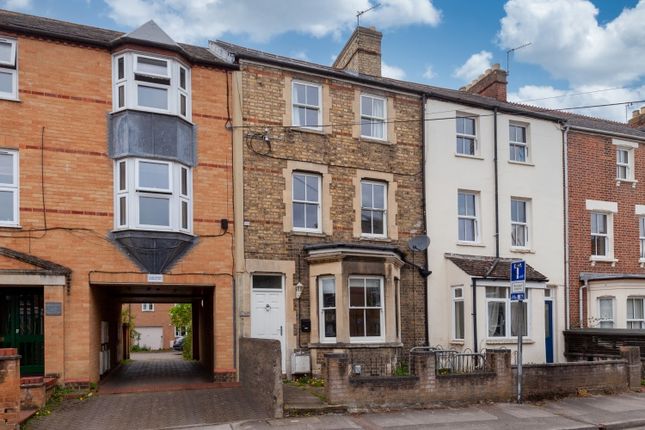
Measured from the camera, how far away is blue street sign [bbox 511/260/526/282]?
41.3 ft

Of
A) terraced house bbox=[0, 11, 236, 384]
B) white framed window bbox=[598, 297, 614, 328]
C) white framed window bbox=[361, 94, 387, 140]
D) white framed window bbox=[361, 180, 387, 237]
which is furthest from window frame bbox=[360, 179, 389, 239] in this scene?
white framed window bbox=[598, 297, 614, 328]

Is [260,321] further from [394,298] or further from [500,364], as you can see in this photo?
[500,364]

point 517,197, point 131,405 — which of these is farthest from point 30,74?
point 517,197

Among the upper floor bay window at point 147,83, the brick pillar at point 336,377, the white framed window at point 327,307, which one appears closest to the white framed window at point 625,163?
the white framed window at point 327,307

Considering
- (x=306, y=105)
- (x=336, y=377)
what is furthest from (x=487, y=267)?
(x=336, y=377)

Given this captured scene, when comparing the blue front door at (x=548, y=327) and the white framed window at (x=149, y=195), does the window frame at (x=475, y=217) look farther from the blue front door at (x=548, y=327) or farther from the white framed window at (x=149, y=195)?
the white framed window at (x=149, y=195)

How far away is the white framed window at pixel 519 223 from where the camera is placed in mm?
19625

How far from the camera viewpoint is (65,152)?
13938mm

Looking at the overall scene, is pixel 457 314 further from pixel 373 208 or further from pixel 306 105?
pixel 306 105

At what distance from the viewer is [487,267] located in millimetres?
18000

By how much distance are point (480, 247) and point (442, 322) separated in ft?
9.12

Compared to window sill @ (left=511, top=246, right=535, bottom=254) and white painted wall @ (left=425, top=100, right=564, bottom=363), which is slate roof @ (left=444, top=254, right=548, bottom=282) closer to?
white painted wall @ (left=425, top=100, right=564, bottom=363)

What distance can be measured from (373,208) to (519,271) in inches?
218

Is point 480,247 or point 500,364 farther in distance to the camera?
point 480,247
